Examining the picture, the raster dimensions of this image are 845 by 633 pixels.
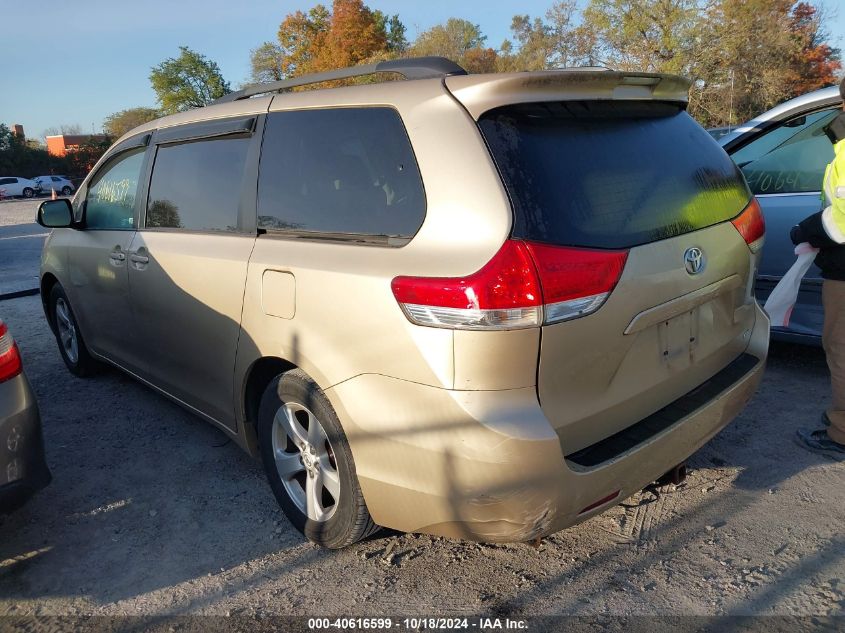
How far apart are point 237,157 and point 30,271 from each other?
9101mm

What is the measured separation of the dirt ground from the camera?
2.42 m

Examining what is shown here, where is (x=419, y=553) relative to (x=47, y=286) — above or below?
below

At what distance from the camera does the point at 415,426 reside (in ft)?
6.97

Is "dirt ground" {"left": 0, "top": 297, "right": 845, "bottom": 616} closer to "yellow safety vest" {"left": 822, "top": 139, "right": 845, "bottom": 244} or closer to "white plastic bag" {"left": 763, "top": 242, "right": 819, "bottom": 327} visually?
"white plastic bag" {"left": 763, "top": 242, "right": 819, "bottom": 327}

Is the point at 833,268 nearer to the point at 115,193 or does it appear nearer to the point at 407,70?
the point at 407,70

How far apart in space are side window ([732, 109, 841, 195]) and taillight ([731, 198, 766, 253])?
1570mm

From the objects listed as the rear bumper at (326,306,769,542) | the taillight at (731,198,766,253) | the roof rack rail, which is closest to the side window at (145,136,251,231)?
the roof rack rail

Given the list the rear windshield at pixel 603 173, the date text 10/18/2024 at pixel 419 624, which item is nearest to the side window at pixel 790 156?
the rear windshield at pixel 603 173

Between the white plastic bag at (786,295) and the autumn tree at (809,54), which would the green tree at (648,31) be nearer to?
the autumn tree at (809,54)

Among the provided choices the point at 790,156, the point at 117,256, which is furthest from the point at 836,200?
the point at 117,256

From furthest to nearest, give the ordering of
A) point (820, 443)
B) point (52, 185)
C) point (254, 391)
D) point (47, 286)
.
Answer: point (52, 185)
point (47, 286)
point (820, 443)
point (254, 391)

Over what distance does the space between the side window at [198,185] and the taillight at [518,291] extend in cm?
140

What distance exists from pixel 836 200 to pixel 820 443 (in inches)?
49.1

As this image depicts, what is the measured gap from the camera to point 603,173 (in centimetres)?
229
